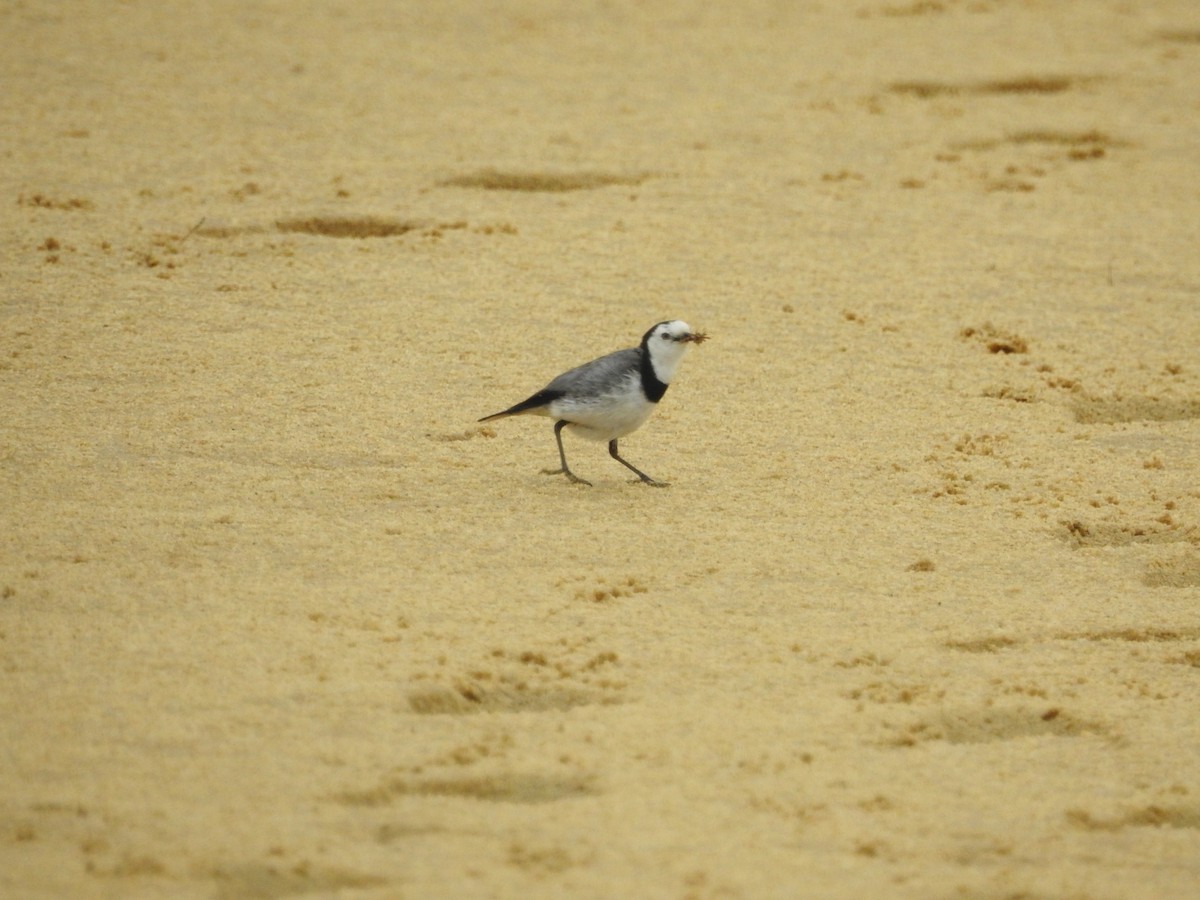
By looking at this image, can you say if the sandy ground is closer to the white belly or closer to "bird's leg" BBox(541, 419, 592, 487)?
"bird's leg" BBox(541, 419, 592, 487)

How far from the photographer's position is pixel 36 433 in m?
5.26

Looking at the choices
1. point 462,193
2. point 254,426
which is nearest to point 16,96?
point 462,193

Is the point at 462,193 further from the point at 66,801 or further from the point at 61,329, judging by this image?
the point at 66,801

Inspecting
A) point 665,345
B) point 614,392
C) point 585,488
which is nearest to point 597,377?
point 614,392

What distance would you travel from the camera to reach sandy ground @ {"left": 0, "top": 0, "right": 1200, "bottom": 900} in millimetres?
3445

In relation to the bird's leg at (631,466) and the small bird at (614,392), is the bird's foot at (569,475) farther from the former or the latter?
the bird's leg at (631,466)

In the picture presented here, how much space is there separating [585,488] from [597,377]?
39cm

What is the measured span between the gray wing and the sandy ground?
13.7 inches

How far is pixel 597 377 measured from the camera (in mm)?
5145

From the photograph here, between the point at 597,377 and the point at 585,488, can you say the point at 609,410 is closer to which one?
the point at 597,377

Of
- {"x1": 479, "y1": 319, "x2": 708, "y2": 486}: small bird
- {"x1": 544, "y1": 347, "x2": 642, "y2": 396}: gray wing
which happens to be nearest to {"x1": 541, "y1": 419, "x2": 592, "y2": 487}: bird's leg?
{"x1": 479, "y1": 319, "x2": 708, "y2": 486}: small bird

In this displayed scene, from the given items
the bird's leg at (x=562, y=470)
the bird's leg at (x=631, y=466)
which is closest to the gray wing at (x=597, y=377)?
the bird's leg at (x=562, y=470)

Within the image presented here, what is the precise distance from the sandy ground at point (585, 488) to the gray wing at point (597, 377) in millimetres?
348

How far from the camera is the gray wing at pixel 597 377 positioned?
5133 millimetres
